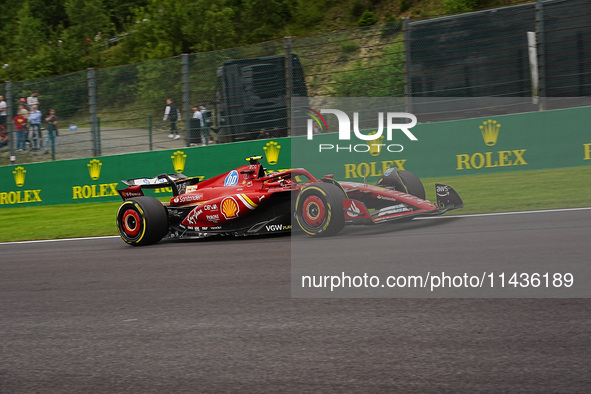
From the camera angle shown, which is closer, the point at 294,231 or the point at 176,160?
the point at 294,231

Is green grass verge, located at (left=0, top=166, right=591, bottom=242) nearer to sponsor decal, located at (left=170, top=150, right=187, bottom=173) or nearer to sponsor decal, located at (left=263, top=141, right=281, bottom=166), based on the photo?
sponsor decal, located at (left=170, top=150, right=187, bottom=173)

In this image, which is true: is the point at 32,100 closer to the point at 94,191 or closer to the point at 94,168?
the point at 94,168

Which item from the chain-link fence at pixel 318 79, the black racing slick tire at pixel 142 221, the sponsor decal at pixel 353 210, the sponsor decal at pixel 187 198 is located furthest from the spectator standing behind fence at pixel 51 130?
the sponsor decal at pixel 353 210

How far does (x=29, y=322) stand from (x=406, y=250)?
294cm

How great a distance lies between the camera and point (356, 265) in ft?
Result: 18.1

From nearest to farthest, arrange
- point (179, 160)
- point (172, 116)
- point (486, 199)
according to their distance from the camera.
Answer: point (486, 199) < point (179, 160) < point (172, 116)

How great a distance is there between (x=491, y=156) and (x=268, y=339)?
7.55 m

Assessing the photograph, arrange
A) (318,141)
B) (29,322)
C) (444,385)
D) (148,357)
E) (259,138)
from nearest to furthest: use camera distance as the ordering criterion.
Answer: (444,385)
(148,357)
(29,322)
(318,141)
(259,138)

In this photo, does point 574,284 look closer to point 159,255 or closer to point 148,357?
point 148,357

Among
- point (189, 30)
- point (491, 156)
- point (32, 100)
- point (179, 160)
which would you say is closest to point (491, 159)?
point (491, 156)

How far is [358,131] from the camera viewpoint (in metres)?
11.9

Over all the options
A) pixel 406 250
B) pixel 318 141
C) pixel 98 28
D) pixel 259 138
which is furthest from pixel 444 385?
pixel 98 28

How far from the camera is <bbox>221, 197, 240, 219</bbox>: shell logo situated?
309 inches

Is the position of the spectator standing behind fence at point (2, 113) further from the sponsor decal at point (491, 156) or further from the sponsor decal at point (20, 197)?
the sponsor decal at point (491, 156)
